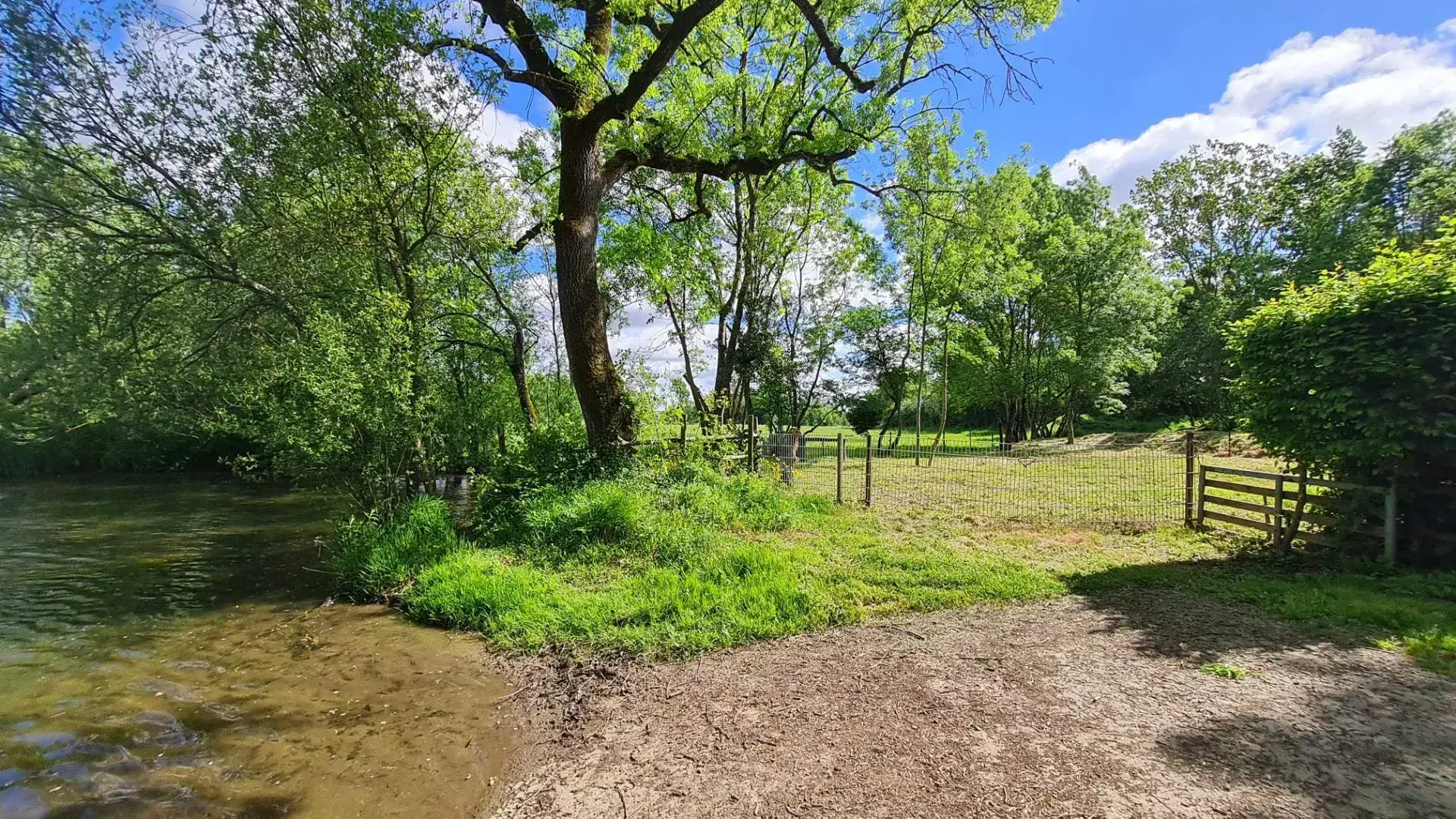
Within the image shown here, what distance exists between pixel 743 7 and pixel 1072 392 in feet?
77.8

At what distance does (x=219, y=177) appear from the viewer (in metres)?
8.75

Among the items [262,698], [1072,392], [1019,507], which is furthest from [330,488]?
[1072,392]

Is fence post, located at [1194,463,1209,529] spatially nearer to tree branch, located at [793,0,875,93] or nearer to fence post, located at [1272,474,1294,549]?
fence post, located at [1272,474,1294,549]

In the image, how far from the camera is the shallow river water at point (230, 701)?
358cm

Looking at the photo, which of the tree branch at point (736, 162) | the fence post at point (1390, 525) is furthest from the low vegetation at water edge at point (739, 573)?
the tree branch at point (736, 162)

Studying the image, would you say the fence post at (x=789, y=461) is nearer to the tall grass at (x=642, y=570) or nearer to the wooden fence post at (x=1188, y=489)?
the tall grass at (x=642, y=570)

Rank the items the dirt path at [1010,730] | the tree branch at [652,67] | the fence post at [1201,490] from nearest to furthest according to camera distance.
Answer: the dirt path at [1010,730], the tree branch at [652,67], the fence post at [1201,490]

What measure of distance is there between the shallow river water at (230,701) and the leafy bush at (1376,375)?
8.74m

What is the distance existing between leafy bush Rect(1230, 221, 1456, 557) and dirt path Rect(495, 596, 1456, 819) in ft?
9.19

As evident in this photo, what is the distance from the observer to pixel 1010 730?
3.63 meters

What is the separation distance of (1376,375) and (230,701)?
37.0 feet

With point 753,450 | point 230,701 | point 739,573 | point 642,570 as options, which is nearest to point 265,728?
point 230,701

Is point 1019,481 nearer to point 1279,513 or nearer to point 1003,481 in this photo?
point 1003,481

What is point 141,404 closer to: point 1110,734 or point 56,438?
point 1110,734
